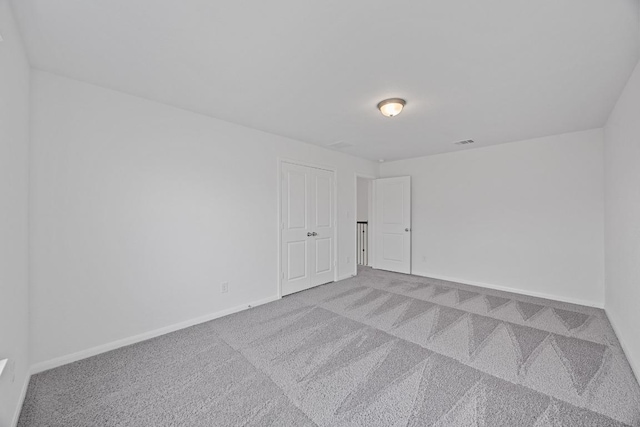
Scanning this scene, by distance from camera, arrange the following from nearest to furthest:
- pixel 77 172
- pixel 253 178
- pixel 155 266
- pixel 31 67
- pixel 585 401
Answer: pixel 585 401, pixel 31 67, pixel 77 172, pixel 155 266, pixel 253 178

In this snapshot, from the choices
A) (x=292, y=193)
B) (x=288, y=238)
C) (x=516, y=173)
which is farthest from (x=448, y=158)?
(x=288, y=238)

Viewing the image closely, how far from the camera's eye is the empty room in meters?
1.63

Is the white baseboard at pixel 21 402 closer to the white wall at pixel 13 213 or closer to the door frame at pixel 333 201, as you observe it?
the white wall at pixel 13 213

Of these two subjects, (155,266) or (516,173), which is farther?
(516,173)

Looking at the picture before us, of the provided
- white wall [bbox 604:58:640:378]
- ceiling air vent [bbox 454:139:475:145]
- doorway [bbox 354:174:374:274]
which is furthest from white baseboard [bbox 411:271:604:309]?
ceiling air vent [bbox 454:139:475:145]

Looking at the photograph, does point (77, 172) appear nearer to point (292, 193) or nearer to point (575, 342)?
point (292, 193)

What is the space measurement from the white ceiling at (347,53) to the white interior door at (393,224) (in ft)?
8.13

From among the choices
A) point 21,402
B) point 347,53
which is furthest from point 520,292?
point 21,402

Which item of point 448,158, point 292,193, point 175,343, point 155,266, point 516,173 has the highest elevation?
point 448,158

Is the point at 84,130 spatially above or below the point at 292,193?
above

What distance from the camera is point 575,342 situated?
8.41ft

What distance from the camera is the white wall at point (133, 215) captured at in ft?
7.14

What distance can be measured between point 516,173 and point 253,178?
4052 millimetres

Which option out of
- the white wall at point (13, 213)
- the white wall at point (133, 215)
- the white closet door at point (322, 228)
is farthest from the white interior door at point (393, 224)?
the white wall at point (13, 213)
